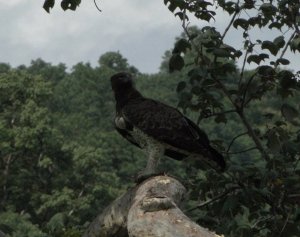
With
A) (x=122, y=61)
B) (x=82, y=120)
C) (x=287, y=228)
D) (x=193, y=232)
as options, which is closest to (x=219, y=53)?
(x=287, y=228)

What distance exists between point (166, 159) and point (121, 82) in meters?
57.5

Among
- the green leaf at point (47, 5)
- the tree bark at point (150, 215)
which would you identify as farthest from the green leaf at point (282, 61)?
the tree bark at point (150, 215)

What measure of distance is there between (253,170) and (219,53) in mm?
1297

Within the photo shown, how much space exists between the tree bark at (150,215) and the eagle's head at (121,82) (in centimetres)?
166


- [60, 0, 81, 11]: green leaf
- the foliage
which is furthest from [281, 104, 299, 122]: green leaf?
[60, 0, 81, 11]: green leaf

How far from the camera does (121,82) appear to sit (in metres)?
8.45

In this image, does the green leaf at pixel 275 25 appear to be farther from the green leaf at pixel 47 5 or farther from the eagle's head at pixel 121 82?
the green leaf at pixel 47 5

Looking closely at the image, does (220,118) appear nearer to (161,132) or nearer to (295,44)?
(295,44)

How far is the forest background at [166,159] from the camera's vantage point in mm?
9336

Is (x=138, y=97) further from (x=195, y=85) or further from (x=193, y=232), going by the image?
(x=193, y=232)

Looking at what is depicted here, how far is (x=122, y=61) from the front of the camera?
425 feet

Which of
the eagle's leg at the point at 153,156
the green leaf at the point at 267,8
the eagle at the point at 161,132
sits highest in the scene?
the green leaf at the point at 267,8

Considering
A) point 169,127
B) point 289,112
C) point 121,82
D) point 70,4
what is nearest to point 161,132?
point 169,127

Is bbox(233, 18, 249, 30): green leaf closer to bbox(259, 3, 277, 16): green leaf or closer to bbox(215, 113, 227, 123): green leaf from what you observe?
bbox(259, 3, 277, 16): green leaf
